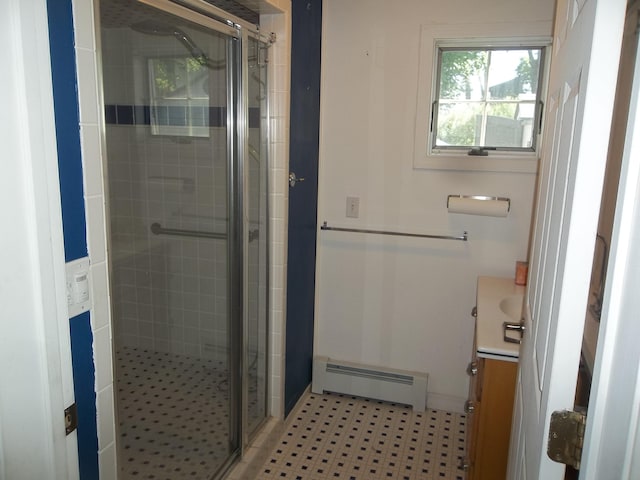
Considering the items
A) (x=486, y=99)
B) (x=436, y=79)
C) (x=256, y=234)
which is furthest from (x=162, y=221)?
(x=486, y=99)

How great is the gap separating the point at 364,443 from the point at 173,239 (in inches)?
53.5

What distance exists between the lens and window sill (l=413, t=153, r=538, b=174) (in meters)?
2.40

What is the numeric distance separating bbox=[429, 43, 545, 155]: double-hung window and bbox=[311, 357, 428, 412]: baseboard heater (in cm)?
125

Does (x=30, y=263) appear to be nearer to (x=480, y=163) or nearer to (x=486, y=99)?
(x=480, y=163)

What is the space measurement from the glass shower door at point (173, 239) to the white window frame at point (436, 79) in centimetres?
101

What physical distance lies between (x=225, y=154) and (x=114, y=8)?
689 mm

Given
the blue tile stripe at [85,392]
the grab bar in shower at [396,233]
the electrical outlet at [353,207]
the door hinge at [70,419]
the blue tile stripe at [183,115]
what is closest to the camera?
the door hinge at [70,419]

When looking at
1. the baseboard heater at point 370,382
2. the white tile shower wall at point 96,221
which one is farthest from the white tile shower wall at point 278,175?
the white tile shower wall at point 96,221

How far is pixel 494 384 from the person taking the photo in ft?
5.39

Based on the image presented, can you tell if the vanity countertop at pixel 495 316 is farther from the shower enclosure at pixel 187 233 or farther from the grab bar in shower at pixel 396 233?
the shower enclosure at pixel 187 233

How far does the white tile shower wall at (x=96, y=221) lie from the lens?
1041 mm

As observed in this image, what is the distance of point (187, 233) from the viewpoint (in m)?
2.11

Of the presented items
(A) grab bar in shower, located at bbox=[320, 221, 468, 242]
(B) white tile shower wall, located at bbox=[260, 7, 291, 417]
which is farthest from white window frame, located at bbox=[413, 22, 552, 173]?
(B) white tile shower wall, located at bbox=[260, 7, 291, 417]

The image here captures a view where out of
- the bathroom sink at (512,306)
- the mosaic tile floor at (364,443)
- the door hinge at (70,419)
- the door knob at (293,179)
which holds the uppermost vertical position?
the door knob at (293,179)
